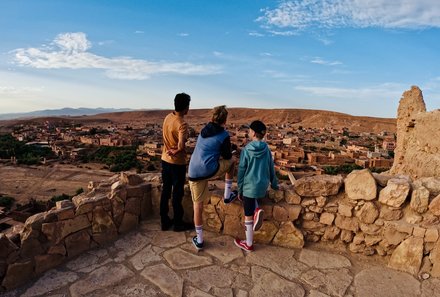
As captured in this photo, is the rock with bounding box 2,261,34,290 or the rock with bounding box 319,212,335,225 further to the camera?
the rock with bounding box 319,212,335,225

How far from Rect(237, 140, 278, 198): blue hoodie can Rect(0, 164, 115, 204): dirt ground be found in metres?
19.7

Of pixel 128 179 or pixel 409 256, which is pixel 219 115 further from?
pixel 409 256

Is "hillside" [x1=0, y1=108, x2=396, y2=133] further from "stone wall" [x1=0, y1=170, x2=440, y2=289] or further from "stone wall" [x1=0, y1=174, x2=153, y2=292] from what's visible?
"stone wall" [x1=0, y1=170, x2=440, y2=289]

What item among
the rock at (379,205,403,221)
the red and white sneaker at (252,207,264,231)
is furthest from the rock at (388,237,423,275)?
the red and white sneaker at (252,207,264,231)

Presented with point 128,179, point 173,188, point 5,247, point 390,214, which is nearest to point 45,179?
point 128,179

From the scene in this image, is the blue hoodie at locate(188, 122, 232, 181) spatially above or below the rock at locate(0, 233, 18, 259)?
above

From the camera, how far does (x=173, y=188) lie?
406 cm

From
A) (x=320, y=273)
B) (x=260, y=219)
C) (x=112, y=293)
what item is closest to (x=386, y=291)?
(x=320, y=273)

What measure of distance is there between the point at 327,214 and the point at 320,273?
2.26 ft

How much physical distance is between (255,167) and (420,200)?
1706 mm

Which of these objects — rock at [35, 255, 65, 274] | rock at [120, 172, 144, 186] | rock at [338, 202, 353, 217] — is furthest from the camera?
rock at [120, 172, 144, 186]

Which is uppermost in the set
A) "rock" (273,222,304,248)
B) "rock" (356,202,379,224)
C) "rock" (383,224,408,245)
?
"rock" (356,202,379,224)

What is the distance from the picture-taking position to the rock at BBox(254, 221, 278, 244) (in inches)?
152

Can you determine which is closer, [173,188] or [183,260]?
[183,260]
